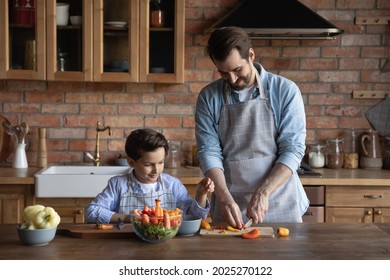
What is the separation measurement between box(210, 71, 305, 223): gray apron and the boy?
0.24 m

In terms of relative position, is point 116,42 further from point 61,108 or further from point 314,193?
point 314,193

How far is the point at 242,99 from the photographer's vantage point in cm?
271

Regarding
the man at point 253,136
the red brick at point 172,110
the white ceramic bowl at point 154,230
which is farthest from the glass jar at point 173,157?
the white ceramic bowl at point 154,230

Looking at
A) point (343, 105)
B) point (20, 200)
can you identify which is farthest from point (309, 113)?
point (20, 200)

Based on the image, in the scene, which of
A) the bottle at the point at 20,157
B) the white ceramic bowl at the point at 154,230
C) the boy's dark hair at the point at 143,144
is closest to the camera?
the white ceramic bowl at the point at 154,230

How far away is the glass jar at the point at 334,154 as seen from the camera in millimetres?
4223

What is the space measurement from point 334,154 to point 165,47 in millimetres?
1306

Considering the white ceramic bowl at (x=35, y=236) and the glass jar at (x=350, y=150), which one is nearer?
the white ceramic bowl at (x=35, y=236)

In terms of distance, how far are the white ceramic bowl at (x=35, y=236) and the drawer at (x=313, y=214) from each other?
1.97 m

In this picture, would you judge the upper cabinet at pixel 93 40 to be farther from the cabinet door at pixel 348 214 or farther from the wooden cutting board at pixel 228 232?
the wooden cutting board at pixel 228 232

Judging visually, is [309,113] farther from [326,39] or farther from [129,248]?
[129,248]

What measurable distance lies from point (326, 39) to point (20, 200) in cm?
220

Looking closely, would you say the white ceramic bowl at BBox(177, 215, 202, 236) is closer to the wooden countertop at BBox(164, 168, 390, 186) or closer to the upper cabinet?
the wooden countertop at BBox(164, 168, 390, 186)

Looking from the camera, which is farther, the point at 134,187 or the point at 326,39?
the point at 326,39
